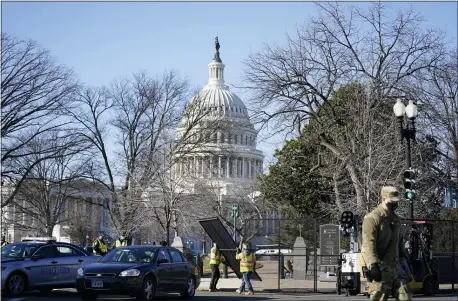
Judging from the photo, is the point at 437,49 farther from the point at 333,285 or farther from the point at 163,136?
the point at 163,136

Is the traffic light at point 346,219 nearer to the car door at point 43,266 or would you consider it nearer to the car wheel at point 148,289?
the car wheel at point 148,289

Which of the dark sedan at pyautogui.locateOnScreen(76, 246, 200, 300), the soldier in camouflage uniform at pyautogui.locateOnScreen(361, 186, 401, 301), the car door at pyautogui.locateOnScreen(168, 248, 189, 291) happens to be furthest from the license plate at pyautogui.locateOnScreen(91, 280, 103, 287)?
the soldier in camouflage uniform at pyautogui.locateOnScreen(361, 186, 401, 301)

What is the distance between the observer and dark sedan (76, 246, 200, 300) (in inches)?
774

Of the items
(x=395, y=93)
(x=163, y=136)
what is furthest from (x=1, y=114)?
(x=395, y=93)

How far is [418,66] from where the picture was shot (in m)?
37.5

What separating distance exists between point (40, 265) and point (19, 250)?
35.8 inches

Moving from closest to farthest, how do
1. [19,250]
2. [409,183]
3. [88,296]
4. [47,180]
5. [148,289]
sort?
[148,289] → [88,296] → [19,250] → [409,183] → [47,180]

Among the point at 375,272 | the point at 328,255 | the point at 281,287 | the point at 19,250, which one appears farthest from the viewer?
the point at 281,287

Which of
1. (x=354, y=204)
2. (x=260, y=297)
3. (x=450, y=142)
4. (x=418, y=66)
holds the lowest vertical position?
(x=260, y=297)

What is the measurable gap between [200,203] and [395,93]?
59.6 ft

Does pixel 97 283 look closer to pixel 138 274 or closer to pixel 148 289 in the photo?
pixel 138 274

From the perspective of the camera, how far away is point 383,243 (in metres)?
10.3

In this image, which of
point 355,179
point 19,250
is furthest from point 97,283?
point 355,179

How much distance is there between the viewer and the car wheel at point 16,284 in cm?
2133
